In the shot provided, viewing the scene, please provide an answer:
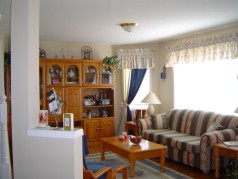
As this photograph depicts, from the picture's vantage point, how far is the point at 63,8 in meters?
3.77

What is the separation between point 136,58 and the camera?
23.0ft

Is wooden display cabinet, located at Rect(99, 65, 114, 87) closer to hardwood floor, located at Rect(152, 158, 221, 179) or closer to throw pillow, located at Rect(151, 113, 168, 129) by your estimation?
throw pillow, located at Rect(151, 113, 168, 129)

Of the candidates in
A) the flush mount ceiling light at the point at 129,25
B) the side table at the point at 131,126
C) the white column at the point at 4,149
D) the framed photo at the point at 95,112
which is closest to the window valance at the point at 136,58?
the framed photo at the point at 95,112

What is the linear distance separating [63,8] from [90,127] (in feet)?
11.1

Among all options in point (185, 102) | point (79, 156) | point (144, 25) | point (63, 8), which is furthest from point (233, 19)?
point (79, 156)

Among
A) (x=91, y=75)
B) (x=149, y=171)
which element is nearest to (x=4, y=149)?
(x=149, y=171)

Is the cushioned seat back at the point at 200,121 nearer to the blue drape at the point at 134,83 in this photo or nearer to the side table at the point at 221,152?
the side table at the point at 221,152

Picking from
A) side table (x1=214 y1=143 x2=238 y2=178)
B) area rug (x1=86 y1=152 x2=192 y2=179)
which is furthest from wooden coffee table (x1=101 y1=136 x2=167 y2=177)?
side table (x1=214 y1=143 x2=238 y2=178)

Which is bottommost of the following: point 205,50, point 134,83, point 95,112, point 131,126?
point 131,126

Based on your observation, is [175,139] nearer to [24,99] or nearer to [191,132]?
[191,132]

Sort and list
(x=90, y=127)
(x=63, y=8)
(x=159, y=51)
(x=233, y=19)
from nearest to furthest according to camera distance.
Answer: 1. (x=63, y=8)
2. (x=233, y=19)
3. (x=90, y=127)
4. (x=159, y=51)

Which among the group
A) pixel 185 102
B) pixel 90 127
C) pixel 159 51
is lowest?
pixel 90 127

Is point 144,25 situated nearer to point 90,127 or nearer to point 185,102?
point 185,102

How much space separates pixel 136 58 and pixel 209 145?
3265 mm
